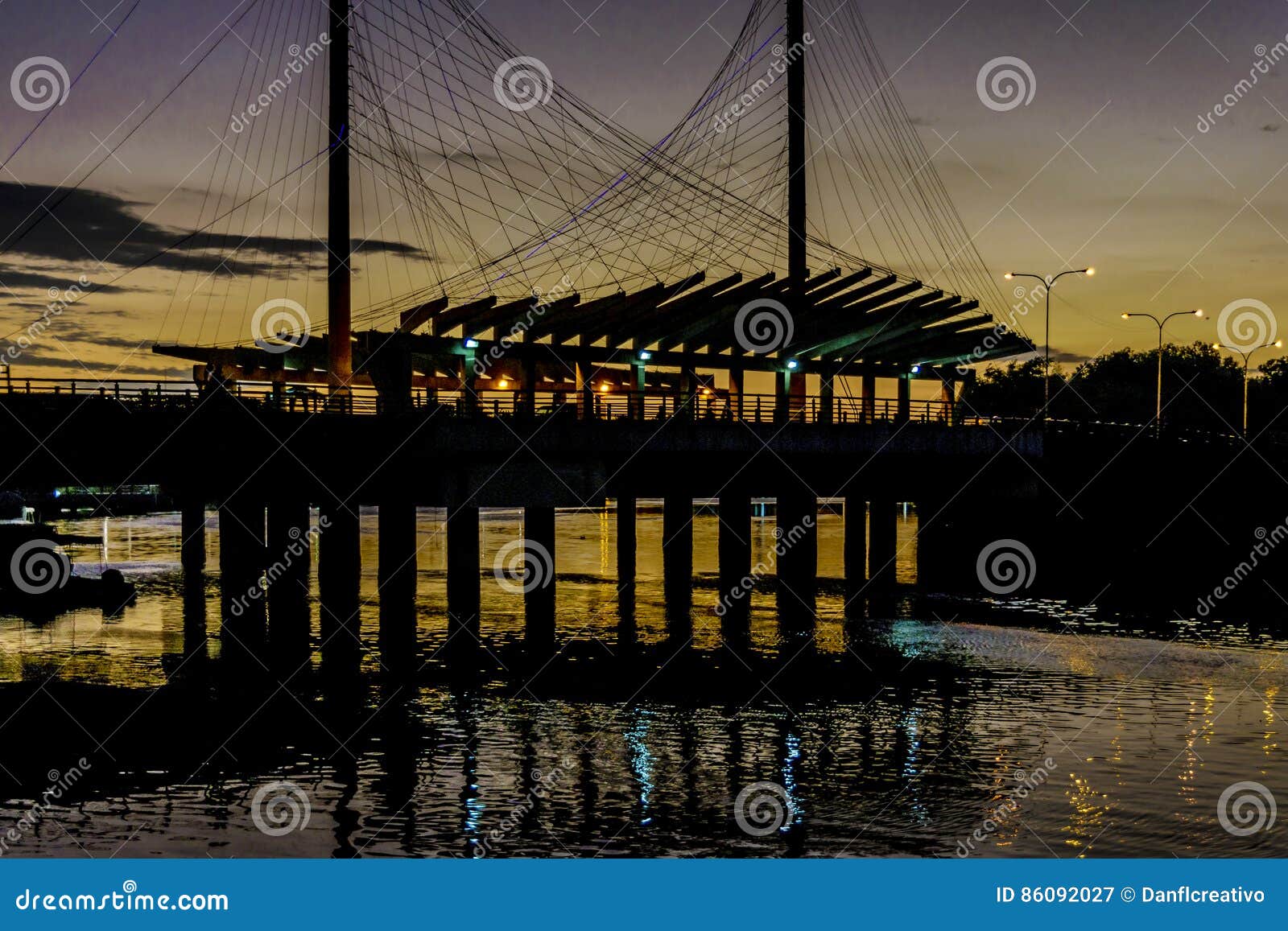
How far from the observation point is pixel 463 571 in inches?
1858

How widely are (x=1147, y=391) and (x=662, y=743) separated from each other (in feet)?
452

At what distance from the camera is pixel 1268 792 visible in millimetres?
24281

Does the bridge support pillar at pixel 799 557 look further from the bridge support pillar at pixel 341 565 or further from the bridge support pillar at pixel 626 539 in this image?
the bridge support pillar at pixel 341 565

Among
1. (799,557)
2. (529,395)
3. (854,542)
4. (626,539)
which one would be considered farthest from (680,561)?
(854,542)

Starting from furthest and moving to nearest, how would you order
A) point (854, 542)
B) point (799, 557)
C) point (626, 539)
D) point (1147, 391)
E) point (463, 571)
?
point (1147, 391)
point (854, 542)
point (626, 539)
point (799, 557)
point (463, 571)

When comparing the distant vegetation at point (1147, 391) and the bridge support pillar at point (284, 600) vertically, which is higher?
Result: the distant vegetation at point (1147, 391)

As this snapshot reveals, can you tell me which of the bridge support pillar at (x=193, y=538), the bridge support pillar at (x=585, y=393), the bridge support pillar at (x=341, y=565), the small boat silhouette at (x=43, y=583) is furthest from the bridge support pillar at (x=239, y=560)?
the small boat silhouette at (x=43, y=583)

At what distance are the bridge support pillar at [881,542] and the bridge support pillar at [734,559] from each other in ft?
Answer: 32.5

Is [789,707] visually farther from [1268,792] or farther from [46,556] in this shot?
[46,556]

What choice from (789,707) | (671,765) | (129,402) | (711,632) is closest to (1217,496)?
(711,632)

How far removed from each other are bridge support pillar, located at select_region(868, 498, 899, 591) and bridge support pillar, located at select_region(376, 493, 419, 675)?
27258mm

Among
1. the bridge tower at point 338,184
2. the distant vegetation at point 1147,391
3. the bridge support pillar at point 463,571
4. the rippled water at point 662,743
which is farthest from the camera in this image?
the distant vegetation at point 1147,391

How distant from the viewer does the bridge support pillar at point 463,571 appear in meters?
46.0

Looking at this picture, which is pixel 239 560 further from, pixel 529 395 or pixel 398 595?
pixel 529 395
